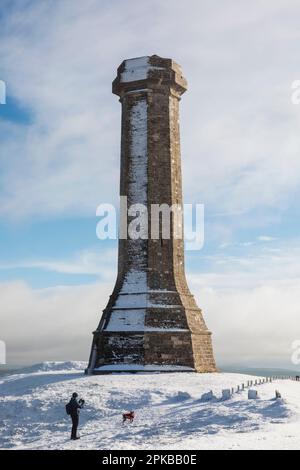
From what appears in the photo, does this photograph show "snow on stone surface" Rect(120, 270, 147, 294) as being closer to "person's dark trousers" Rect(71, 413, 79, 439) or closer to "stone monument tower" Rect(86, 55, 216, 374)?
"stone monument tower" Rect(86, 55, 216, 374)

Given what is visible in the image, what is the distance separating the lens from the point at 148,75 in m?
25.8

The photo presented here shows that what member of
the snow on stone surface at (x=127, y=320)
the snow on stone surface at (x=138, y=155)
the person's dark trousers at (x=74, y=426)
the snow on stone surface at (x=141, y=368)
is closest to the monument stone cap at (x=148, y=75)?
the snow on stone surface at (x=138, y=155)

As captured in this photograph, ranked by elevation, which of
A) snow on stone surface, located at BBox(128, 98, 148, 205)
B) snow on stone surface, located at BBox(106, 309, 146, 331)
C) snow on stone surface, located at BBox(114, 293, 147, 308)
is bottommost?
snow on stone surface, located at BBox(106, 309, 146, 331)

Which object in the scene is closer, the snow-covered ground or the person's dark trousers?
the snow-covered ground

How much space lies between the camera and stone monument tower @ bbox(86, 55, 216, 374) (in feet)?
75.8

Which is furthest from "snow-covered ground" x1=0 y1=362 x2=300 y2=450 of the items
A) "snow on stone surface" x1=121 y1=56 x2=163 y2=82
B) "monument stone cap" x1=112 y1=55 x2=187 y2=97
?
"snow on stone surface" x1=121 y1=56 x2=163 y2=82

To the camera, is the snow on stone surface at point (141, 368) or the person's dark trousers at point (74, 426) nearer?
the person's dark trousers at point (74, 426)

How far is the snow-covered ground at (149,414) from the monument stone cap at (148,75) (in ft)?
43.0

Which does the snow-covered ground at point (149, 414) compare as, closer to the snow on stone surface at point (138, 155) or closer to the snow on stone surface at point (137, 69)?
the snow on stone surface at point (138, 155)

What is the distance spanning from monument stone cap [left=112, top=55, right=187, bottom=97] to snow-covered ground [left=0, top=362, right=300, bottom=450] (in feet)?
43.0

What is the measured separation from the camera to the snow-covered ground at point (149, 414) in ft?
41.1
